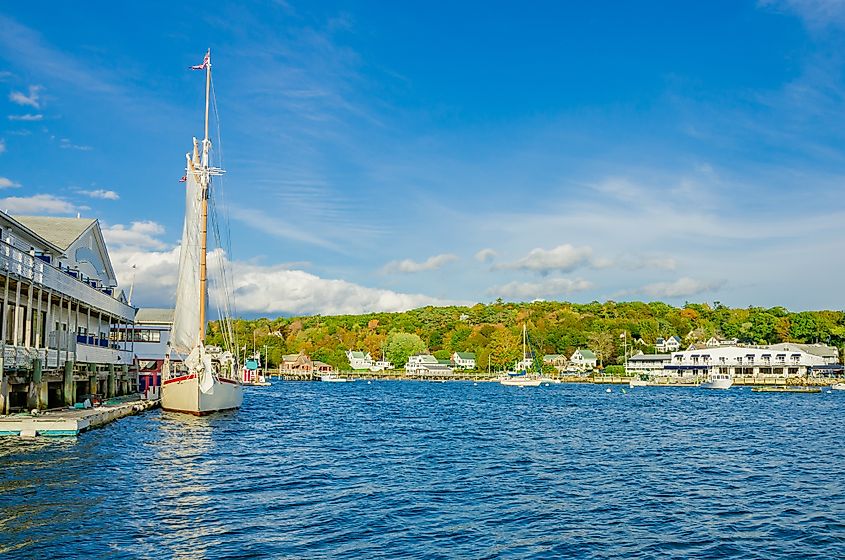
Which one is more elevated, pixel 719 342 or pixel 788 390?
pixel 719 342

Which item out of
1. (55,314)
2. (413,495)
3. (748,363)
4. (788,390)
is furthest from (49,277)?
(748,363)

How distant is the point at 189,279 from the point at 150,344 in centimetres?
2661

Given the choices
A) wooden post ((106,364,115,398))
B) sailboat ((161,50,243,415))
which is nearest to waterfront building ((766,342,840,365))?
sailboat ((161,50,243,415))

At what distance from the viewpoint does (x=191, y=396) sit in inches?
1849

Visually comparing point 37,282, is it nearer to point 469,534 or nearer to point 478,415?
point 469,534

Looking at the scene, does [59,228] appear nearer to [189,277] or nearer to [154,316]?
[189,277]

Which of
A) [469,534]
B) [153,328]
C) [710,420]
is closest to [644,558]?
[469,534]

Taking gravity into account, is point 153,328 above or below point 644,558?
above

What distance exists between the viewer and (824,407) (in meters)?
77.2

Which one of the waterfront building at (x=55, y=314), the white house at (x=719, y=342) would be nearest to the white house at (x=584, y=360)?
the white house at (x=719, y=342)

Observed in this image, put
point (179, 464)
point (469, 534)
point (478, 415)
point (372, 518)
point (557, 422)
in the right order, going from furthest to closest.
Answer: point (478, 415)
point (557, 422)
point (179, 464)
point (372, 518)
point (469, 534)

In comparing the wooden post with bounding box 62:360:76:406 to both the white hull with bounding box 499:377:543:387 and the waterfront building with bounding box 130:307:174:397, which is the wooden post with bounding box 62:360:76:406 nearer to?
the waterfront building with bounding box 130:307:174:397

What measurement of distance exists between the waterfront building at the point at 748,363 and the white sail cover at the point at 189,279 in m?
127

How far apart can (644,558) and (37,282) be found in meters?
33.6
